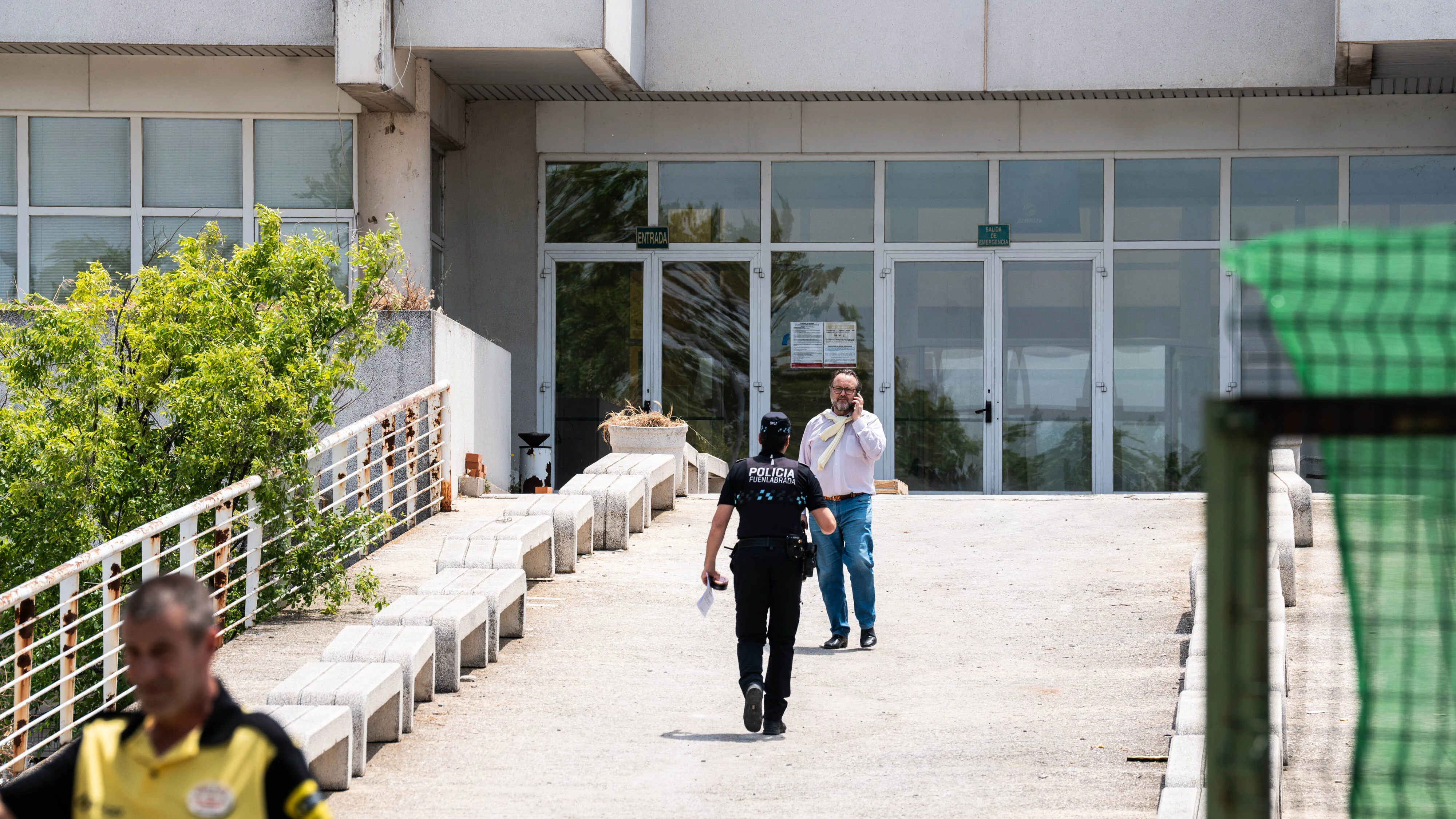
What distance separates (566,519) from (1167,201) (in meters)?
9.25

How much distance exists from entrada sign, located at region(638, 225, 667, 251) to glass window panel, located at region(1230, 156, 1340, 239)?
626cm

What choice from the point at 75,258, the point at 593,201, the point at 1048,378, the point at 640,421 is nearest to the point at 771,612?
the point at 640,421

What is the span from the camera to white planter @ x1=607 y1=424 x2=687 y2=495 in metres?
15.5

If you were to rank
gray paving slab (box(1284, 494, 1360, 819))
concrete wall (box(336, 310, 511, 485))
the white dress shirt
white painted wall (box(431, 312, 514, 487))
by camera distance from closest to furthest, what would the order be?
gray paving slab (box(1284, 494, 1360, 819)) < the white dress shirt < concrete wall (box(336, 310, 511, 485)) < white painted wall (box(431, 312, 514, 487))

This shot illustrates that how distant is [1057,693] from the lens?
27.9ft

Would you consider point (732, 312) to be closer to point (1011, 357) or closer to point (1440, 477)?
point (1011, 357)

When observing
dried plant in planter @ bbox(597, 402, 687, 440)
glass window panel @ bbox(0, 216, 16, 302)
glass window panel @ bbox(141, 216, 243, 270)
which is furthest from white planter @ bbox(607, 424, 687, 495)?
glass window panel @ bbox(0, 216, 16, 302)

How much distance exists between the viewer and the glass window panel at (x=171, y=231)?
1742cm

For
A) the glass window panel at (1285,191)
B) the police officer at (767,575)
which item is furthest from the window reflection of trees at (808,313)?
the police officer at (767,575)

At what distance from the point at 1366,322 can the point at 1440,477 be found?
0.36m

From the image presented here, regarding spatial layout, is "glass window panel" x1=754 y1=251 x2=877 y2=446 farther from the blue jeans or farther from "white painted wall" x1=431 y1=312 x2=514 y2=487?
the blue jeans

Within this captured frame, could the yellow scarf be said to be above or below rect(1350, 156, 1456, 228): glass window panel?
below

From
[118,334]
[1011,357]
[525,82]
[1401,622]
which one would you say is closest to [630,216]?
[525,82]

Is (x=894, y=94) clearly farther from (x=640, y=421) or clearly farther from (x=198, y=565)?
(x=198, y=565)
